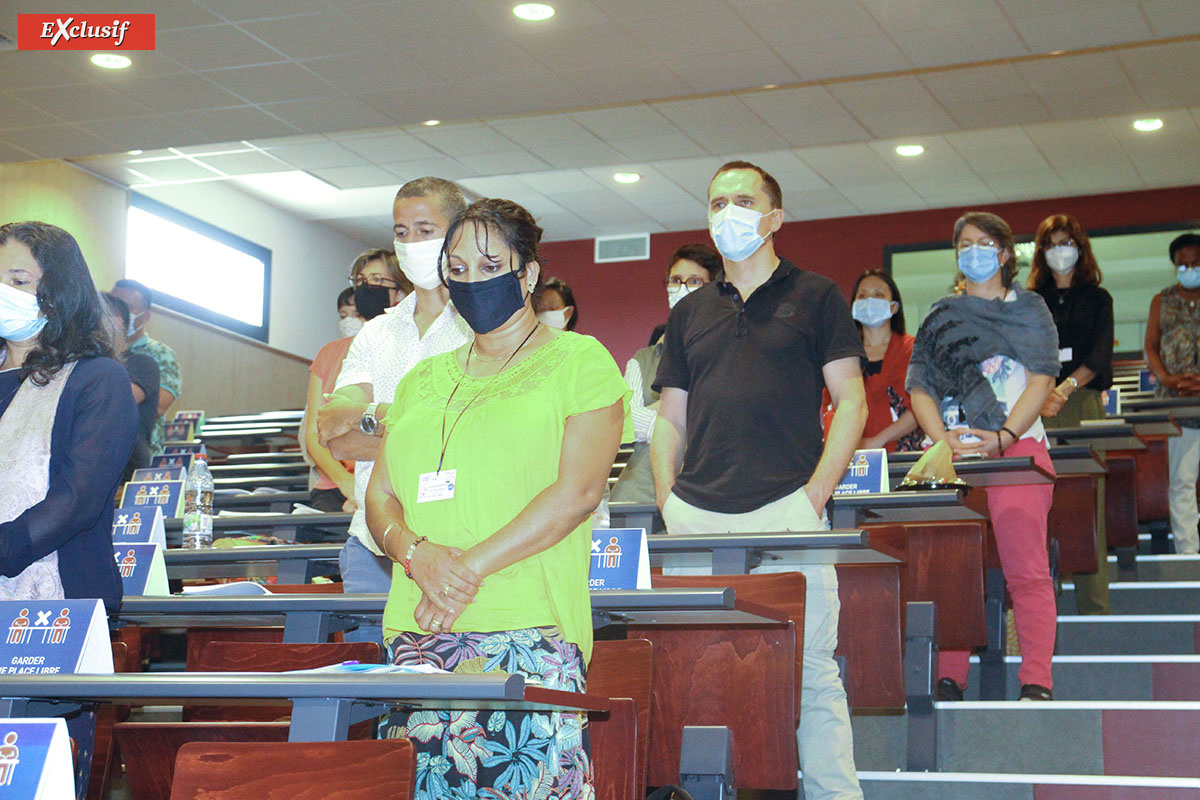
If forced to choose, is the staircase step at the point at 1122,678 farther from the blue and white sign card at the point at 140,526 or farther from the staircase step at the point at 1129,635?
the blue and white sign card at the point at 140,526

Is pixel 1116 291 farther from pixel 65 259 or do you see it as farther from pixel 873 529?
pixel 65 259

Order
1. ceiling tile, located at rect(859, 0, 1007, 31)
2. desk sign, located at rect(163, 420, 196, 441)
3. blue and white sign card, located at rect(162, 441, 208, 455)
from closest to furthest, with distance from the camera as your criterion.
A: 1. blue and white sign card, located at rect(162, 441, 208, 455)
2. desk sign, located at rect(163, 420, 196, 441)
3. ceiling tile, located at rect(859, 0, 1007, 31)

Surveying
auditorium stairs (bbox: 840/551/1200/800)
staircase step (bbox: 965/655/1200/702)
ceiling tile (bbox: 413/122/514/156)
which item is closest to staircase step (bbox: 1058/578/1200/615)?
auditorium stairs (bbox: 840/551/1200/800)

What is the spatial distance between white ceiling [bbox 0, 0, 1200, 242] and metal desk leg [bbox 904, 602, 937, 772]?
14.7ft

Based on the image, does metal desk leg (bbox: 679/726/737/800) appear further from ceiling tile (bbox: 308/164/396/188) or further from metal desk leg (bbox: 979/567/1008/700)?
ceiling tile (bbox: 308/164/396/188)

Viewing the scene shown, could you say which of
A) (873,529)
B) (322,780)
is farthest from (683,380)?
(322,780)

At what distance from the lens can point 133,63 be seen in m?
8.05

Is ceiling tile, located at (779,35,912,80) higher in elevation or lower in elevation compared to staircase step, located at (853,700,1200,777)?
higher

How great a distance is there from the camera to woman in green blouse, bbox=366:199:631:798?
206 centimetres

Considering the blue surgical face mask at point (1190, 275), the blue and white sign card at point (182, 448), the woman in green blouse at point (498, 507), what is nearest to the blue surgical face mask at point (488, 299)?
the woman in green blouse at point (498, 507)

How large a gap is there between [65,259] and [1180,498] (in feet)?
16.7

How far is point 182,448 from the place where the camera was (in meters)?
6.27

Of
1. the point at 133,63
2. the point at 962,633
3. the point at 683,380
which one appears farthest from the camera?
the point at 133,63

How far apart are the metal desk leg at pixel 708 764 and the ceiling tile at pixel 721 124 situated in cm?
726
